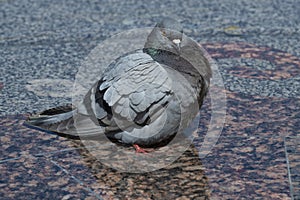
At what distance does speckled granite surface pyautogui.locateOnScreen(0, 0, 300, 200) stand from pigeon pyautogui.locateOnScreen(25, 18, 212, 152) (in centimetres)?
23

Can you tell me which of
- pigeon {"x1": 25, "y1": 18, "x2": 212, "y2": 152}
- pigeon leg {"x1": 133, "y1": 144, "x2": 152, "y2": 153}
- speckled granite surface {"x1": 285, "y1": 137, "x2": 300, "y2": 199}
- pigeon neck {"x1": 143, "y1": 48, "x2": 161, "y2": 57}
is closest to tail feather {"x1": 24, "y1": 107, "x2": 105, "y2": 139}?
pigeon {"x1": 25, "y1": 18, "x2": 212, "y2": 152}

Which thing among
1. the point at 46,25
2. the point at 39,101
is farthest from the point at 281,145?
the point at 46,25

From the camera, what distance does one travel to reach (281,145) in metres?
4.98

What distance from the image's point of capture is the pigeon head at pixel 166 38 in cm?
528

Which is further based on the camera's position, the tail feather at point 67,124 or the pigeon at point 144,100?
the tail feather at point 67,124

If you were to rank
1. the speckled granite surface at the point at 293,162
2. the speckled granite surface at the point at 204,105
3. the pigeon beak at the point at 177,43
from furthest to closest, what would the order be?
the pigeon beak at the point at 177,43, the speckled granite surface at the point at 204,105, the speckled granite surface at the point at 293,162

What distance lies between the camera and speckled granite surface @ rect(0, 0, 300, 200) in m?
4.38

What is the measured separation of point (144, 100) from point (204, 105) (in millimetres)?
1219

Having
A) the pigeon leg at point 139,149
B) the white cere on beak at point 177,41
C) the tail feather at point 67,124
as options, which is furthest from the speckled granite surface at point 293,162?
the tail feather at point 67,124

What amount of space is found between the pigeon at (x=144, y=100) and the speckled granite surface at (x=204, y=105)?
0.76 ft

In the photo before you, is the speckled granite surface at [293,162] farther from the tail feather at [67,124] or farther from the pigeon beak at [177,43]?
the tail feather at [67,124]

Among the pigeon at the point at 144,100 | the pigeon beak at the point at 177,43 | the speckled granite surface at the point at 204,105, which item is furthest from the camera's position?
the pigeon beak at the point at 177,43

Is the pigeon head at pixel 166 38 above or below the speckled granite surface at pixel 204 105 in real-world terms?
above

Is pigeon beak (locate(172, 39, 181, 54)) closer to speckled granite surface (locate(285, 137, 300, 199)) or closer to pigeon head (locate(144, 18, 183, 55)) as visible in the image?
pigeon head (locate(144, 18, 183, 55))
